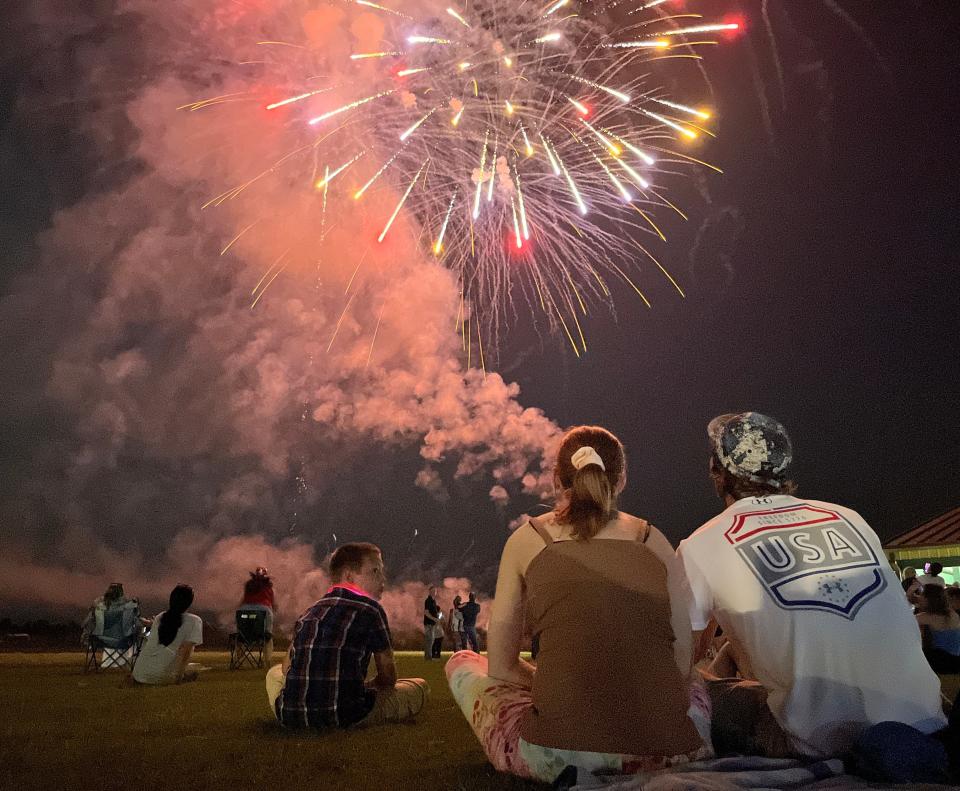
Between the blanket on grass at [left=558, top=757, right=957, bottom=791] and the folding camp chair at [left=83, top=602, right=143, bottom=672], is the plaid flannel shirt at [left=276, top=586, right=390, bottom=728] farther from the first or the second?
the folding camp chair at [left=83, top=602, right=143, bottom=672]

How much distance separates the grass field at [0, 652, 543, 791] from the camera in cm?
310

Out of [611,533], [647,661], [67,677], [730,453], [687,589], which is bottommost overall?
[67,677]

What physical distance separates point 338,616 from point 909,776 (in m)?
2.84

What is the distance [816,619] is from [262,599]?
10153 millimetres

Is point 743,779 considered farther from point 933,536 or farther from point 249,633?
point 933,536

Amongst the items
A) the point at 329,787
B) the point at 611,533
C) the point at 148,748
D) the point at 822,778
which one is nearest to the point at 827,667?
the point at 822,778

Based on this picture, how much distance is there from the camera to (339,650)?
425cm

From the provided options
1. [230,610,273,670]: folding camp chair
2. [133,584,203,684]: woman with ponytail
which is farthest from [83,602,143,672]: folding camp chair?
[133,584,203,684]: woman with ponytail

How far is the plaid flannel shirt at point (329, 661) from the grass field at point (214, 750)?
0.12 metres

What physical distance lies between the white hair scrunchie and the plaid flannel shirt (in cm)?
191

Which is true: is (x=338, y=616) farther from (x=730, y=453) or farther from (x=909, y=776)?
(x=909, y=776)

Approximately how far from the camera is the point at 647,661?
252cm

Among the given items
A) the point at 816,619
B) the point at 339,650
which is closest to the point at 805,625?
the point at 816,619

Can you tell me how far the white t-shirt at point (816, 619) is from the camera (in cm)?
252
